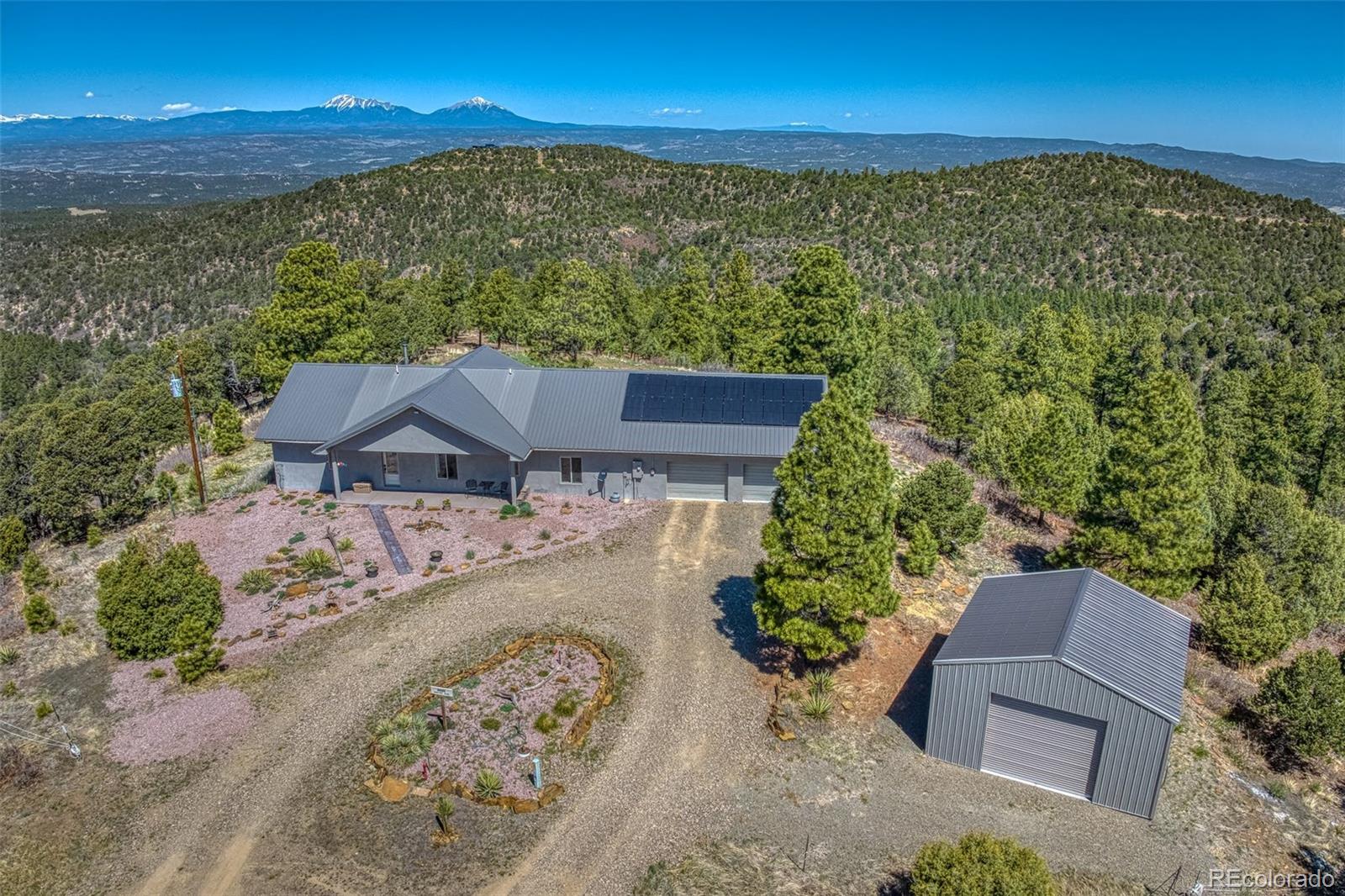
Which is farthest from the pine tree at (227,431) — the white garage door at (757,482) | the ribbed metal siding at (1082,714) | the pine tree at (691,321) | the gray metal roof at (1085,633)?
the ribbed metal siding at (1082,714)

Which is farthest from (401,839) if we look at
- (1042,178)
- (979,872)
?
(1042,178)

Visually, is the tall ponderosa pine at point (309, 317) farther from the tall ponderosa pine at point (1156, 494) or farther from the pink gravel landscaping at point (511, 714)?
the tall ponderosa pine at point (1156, 494)

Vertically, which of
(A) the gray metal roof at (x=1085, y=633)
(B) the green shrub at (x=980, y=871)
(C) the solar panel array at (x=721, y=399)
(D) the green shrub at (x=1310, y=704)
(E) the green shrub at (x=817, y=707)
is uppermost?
(C) the solar panel array at (x=721, y=399)

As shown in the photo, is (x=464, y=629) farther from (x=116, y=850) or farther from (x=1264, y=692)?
(x=1264, y=692)

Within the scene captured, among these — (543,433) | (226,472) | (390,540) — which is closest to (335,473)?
(390,540)

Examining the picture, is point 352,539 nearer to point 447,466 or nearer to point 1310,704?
point 447,466
